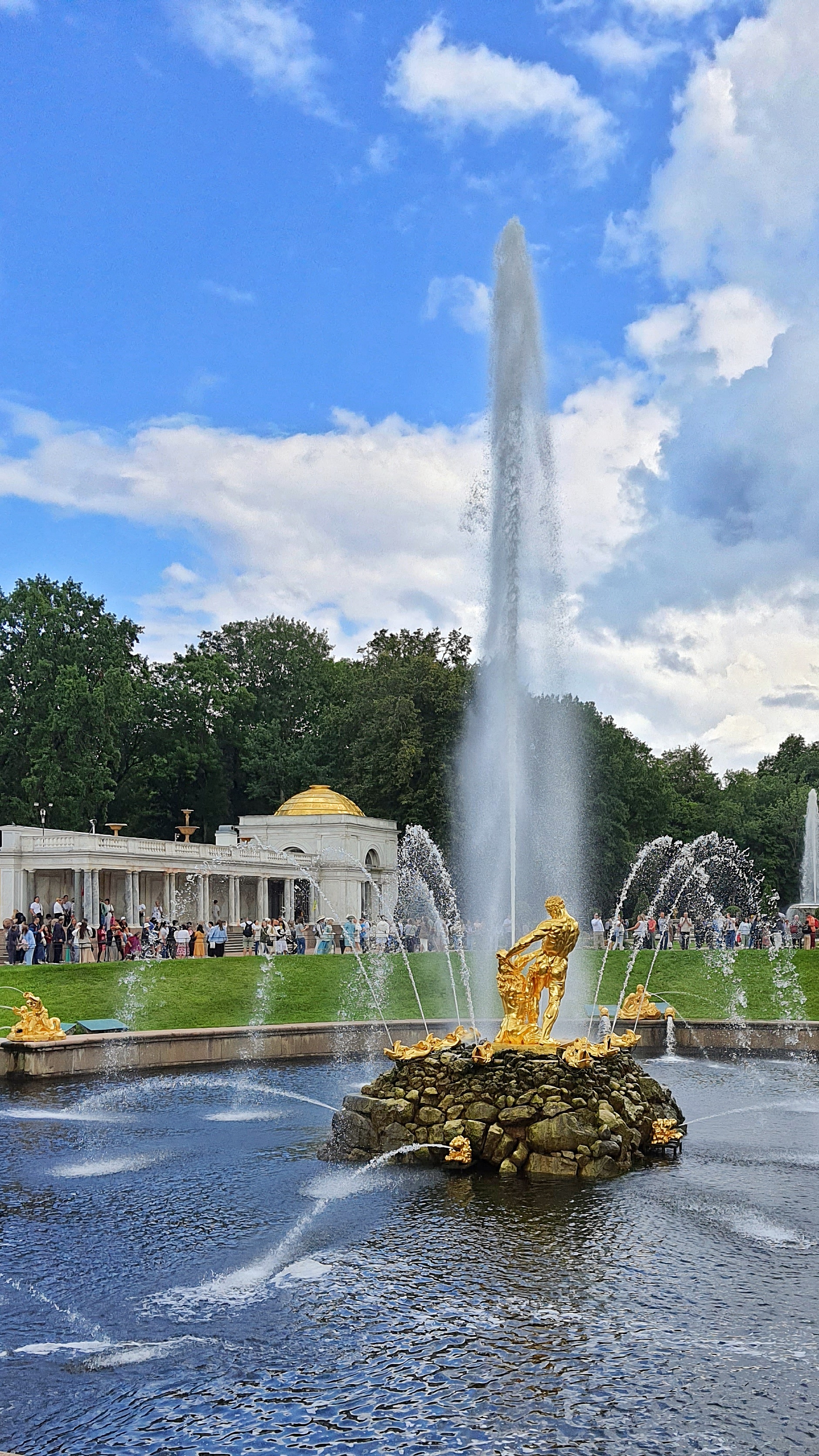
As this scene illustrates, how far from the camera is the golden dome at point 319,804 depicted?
65.2 metres

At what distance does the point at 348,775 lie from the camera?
68500 millimetres

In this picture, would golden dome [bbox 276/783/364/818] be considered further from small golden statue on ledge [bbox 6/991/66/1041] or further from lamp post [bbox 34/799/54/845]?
small golden statue on ledge [bbox 6/991/66/1041]

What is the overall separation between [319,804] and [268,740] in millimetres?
12275

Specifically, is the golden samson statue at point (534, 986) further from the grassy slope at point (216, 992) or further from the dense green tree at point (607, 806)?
the dense green tree at point (607, 806)

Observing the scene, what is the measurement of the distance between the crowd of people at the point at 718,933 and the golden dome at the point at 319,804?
875 inches

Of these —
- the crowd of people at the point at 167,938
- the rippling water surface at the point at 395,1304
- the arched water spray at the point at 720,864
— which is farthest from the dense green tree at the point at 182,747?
the rippling water surface at the point at 395,1304

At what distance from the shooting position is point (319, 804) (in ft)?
215

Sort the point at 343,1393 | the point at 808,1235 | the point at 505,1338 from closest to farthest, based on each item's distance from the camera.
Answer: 1. the point at 343,1393
2. the point at 505,1338
3. the point at 808,1235

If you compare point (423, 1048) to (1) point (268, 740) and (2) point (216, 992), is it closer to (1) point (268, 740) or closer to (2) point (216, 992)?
(2) point (216, 992)

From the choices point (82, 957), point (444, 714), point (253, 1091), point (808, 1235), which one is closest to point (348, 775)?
point (444, 714)

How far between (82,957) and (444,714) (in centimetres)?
2903

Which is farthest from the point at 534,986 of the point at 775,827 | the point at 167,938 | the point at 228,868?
the point at 775,827

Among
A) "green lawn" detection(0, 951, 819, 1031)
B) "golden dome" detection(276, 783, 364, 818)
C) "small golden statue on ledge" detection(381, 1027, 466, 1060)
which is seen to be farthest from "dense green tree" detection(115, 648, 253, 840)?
"small golden statue on ledge" detection(381, 1027, 466, 1060)

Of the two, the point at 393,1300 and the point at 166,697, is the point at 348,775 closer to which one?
the point at 166,697
